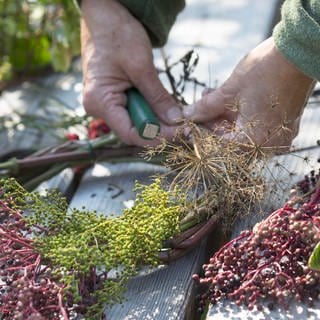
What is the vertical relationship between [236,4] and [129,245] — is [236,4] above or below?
below

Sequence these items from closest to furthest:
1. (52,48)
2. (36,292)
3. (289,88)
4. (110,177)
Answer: (36,292)
(289,88)
(110,177)
(52,48)

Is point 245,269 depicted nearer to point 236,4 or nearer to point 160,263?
point 160,263

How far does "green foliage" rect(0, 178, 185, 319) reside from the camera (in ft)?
3.39

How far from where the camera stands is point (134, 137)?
1576 millimetres

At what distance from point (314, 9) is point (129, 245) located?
512 mm

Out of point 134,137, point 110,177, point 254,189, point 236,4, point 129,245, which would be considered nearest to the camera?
point 129,245

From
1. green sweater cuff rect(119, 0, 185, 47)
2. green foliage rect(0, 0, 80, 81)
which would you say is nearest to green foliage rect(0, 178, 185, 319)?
green sweater cuff rect(119, 0, 185, 47)

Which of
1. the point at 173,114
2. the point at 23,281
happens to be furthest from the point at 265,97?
the point at 23,281

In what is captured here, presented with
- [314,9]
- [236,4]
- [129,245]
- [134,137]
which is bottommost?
[236,4]

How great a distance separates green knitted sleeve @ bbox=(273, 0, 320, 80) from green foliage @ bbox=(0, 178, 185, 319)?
311mm

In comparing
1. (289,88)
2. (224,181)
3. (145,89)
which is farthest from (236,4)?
(224,181)

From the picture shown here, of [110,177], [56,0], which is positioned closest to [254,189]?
[110,177]

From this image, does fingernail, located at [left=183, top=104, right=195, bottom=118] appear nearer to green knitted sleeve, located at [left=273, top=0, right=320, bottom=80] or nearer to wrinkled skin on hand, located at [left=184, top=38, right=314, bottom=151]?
wrinkled skin on hand, located at [left=184, top=38, right=314, bottom=151]

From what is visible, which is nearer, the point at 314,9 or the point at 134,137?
the point at 314,9
